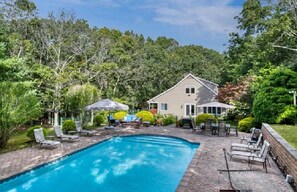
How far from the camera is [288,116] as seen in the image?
53.2 feet

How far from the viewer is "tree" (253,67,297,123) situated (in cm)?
1678

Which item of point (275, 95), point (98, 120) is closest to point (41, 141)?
point (98, 120)

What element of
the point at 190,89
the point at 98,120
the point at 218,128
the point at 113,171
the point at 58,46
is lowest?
the point at 113,171

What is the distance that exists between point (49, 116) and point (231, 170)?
2287cm

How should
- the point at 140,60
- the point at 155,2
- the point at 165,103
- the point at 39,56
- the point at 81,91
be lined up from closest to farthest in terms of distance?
the point at 81,91 < the point at 155,2 < the point at 39,56 < the point at 165,103 < the point at 140,60

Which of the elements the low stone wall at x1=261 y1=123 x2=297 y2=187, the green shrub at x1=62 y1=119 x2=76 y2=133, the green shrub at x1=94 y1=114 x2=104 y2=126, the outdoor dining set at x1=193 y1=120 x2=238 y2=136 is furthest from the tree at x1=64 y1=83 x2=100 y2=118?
the low stone wall at x1=261 y1=123 x2=297 y2=187

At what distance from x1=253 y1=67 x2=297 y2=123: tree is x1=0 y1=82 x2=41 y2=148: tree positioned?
1410cm

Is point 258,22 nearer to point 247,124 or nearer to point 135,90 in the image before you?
point 247,124

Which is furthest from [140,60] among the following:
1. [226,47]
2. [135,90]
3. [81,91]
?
[81,91]

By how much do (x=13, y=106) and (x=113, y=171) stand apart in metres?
6.09

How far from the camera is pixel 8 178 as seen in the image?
8984 millimetres

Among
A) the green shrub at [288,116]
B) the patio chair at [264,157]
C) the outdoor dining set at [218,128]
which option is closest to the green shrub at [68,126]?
the outdoor dining set at [218,128]

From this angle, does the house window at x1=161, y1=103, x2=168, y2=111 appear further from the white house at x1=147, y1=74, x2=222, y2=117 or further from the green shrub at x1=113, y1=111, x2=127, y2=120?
the green shrub at x1=113, y1=111, x2=127, y2=120

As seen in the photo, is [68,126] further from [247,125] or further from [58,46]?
[247,125]
